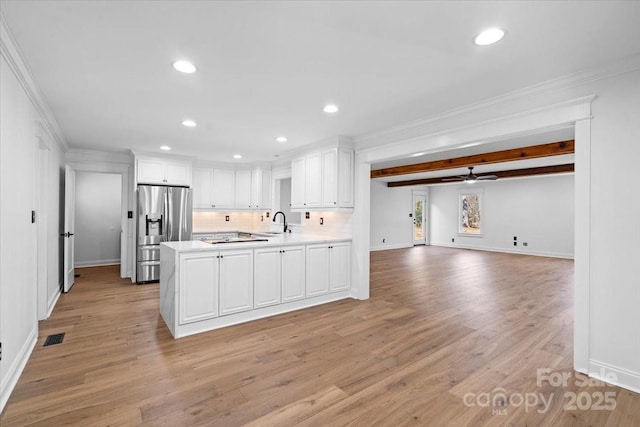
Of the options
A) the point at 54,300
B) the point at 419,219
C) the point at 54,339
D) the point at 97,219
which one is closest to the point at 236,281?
the point at 54,339

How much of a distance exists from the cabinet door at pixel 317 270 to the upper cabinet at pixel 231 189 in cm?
302

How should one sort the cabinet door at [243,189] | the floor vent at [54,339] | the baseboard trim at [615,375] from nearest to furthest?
the baseboard trim at [615,375] < the floor vent at [54,339] < the cabinet door at [243,189]

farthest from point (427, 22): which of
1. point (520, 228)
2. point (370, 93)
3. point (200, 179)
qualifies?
point (520, 228)

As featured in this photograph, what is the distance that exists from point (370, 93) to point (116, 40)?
2102 millimetres

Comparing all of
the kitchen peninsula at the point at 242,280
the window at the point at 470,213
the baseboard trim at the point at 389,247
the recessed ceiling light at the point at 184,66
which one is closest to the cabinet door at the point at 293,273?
the kitchen peninsula at the point at 242,280

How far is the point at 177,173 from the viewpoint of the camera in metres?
6.21

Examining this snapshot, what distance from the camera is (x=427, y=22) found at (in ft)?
6.26

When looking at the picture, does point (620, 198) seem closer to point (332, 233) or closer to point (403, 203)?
point (332, 233)

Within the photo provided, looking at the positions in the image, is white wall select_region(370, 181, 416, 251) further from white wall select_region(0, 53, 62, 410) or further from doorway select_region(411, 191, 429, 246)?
white wall select_region(0, 53, 62, 410)

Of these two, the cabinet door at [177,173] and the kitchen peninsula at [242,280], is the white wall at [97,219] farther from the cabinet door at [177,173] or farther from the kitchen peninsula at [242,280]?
the kitchen peninsula at [242,280]

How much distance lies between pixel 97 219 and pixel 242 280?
5.96m

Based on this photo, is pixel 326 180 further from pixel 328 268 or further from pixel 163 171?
pixel 163 171

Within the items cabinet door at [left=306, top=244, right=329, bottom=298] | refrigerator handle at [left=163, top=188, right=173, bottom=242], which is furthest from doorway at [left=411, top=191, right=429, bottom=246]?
refrigerator handle at [left=163, top=188, right=173, bottom=242]

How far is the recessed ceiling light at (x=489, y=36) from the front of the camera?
1.99m
